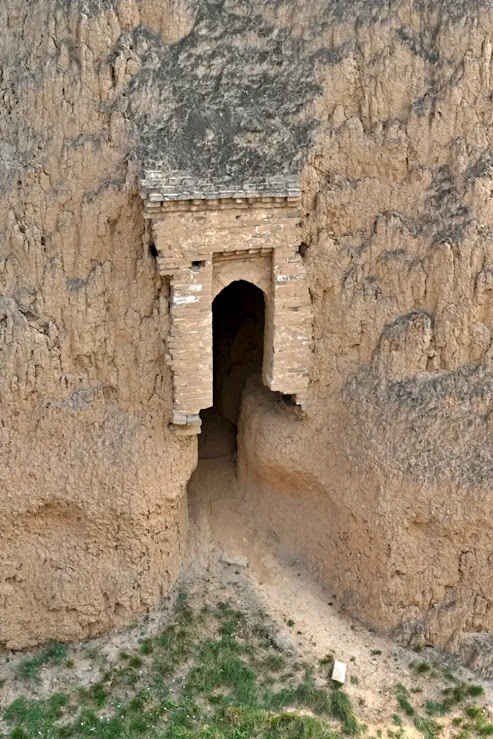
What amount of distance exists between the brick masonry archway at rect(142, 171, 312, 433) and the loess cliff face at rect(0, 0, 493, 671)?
34cm

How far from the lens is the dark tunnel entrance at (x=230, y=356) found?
15.1 m

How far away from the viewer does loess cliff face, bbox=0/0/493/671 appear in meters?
11.6

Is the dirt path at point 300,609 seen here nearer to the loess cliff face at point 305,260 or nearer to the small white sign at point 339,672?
the small white sign at point 339,672

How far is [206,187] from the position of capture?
36.5 ft

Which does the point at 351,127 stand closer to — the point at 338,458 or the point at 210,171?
the point at 210,171

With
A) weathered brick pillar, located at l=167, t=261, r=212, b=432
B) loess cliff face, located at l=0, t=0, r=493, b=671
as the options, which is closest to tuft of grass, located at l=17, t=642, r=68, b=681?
loess cliff face, located at l=0, t=0, r=493, b=671

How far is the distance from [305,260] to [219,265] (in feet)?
4.47

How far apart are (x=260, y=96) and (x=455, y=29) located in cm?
297

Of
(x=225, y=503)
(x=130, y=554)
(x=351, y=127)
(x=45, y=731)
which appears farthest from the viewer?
(x=225, y=503)

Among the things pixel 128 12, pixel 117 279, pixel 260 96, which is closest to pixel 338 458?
pixel 117 279

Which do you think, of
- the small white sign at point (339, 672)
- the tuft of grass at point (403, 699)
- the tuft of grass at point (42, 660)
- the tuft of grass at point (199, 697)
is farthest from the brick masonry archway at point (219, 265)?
the tuft of grass at point (403, 699)

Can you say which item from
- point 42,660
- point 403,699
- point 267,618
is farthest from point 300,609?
point 42,660

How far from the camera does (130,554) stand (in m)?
12.6

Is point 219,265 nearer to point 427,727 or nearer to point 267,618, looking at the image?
point 267,618
